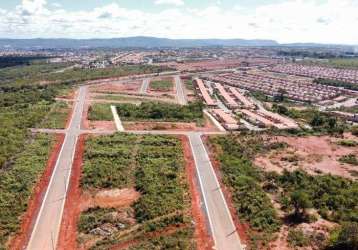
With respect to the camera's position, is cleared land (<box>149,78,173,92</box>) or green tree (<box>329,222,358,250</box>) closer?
green tree (<box>329,222,358,250</box>)

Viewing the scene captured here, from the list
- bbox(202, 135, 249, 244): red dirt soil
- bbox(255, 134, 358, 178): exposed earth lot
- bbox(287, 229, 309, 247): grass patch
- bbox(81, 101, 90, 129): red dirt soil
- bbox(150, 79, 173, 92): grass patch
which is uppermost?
bbox(81, 101, 90, 129): red dirt soil

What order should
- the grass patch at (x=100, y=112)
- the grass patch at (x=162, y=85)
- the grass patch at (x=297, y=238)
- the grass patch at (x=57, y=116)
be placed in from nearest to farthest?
1. the grass patch at (x=297, y=238)
2. the grass patch at (x=57, y=116)
3. the grass patch at (x=100, y=112)
4. the grass patch at (x=162, y=85)

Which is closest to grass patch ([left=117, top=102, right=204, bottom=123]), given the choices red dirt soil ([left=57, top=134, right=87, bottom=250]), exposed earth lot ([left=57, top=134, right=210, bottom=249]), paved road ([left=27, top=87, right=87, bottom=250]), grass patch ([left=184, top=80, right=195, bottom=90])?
exposed earth lot ([left=57, top=134, right=210, bottom=249])

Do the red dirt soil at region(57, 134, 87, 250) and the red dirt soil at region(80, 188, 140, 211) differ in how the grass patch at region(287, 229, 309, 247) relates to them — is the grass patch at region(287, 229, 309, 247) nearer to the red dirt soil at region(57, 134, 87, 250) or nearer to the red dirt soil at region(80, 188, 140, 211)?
the red dirt soil at region(80, 188, 140, 211)

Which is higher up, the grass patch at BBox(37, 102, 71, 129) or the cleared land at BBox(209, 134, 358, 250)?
the grass patch at BBox(37, 102, 71, 129)

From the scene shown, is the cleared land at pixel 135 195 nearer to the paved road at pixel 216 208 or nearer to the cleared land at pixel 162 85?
the paved road at pixel 216 208

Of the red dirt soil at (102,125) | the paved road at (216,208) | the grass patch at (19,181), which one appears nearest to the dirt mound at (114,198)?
the grass patch at (19,181)

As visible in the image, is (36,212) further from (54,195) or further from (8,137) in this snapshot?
(8,137)
